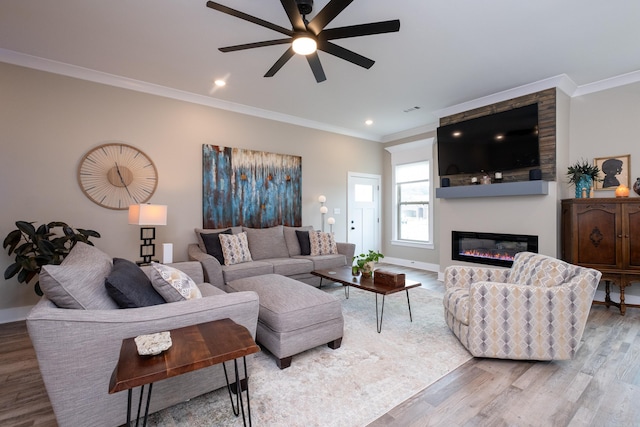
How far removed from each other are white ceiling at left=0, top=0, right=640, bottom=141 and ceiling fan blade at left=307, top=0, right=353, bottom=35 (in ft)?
1.49

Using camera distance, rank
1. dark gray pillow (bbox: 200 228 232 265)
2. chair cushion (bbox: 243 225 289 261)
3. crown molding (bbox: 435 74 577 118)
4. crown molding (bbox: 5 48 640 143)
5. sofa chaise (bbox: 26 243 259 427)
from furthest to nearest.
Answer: chair cushion (bbox: 243 225 289 261)
dark gray pillow (bbox: 200 228 232 265)
crown molding (bbox: 435 74 577 118)
crown molding (bbox: 5 48 640 143)
sofa chaise (bbox: 26 243 259 427)

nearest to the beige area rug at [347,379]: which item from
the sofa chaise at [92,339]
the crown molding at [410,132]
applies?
the sofa chaise at [92,339]

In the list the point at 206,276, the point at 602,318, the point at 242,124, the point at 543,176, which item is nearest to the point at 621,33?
the point at 543,176

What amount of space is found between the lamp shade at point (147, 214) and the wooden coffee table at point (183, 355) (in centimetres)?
214

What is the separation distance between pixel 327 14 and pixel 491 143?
355 centimetres

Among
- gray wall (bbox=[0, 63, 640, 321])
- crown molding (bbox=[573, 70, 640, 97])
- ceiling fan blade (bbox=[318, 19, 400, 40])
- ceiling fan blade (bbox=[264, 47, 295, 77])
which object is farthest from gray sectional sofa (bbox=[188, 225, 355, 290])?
crown molding (bbox=[573, 70, 640, 97])

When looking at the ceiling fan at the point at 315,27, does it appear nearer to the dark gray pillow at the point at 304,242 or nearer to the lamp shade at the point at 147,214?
the lamp shade at the point at 147,214

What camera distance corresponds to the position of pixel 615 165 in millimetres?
3859

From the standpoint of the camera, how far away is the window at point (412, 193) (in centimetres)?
601

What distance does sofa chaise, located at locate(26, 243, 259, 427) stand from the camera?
53.2 inches

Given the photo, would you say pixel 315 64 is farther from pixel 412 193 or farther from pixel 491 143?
Result: pixel 412 193

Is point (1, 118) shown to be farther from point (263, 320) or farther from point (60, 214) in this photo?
point (263, 320)

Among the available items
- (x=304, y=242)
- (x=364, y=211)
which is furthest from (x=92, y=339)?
(x=364, y=211)

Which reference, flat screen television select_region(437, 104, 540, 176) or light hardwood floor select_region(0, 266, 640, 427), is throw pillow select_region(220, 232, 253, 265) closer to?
light hardwood floor select_region(0, 266, 640, 427)
